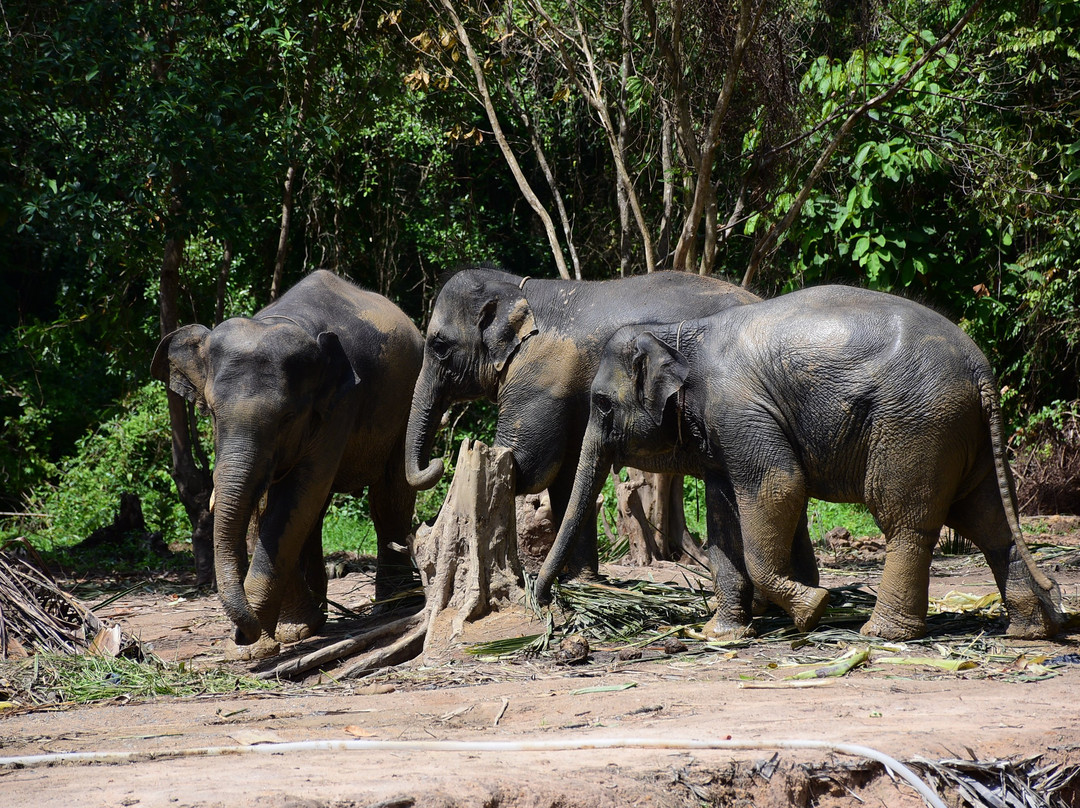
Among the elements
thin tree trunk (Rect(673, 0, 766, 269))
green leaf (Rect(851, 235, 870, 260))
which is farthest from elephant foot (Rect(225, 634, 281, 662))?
green leaf (Rect(851, 235, 870, 260))

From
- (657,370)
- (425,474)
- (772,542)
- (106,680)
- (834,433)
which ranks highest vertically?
(657,370)

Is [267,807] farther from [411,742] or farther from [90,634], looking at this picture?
[90,634]

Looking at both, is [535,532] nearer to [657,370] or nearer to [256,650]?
[256,650]

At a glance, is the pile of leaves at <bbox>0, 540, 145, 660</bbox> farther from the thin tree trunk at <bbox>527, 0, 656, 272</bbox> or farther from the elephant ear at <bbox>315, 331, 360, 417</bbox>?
the thin tree trunk at <bbox>527, 0, 656, 272</bbox>

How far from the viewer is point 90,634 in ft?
22.3

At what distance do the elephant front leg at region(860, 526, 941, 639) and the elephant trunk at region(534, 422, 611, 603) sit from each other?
1.60 metres

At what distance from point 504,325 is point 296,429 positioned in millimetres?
1518

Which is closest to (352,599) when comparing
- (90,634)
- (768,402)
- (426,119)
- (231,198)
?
(90,634)

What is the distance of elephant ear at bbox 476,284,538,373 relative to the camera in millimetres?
7535

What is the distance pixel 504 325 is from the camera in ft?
25.0

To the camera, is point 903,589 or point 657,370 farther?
point 657,370

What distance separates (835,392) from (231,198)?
17.4 ft

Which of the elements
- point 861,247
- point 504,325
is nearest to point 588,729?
point 504,325

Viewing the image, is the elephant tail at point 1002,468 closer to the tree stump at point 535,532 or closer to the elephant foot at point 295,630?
the tree stump at point 535,532
